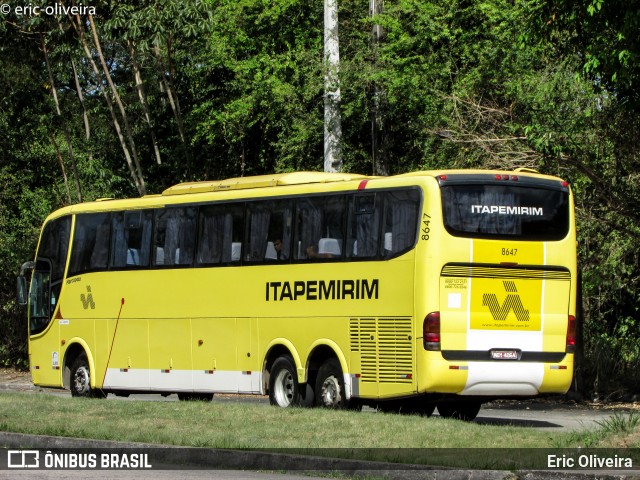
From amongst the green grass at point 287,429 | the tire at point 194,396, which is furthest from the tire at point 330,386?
the tire at point 194,396

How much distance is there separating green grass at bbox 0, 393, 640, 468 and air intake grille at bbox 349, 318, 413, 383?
161cm

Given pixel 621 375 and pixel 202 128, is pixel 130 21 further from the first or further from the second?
pixel 621 375

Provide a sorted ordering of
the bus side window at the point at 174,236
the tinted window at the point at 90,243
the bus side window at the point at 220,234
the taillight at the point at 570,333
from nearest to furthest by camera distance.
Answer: the taillight at the point at 570,333
the bus side window at the point at 220,234
the bus side window at the point at 174,236
the tinted window at the point at 90,243

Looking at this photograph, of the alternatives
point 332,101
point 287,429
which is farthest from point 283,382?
point 332,101

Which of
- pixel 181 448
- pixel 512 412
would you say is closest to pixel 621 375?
pixel 512 412

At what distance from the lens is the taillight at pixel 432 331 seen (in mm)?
18719

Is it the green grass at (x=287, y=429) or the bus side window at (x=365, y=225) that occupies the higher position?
the bus side window at (x=365, y=225)

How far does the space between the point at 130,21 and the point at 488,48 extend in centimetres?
807

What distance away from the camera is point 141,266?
24.2 meters

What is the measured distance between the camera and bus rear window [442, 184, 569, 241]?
19.1 meters

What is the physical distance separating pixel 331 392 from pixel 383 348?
1.32 m

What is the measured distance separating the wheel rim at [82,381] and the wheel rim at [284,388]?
512 cm

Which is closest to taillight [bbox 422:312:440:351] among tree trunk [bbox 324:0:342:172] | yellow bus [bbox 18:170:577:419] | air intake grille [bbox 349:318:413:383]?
yellow bus [bbox 18:170:577:419]

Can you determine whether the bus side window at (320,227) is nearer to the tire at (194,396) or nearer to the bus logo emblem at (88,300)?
the tire at (194,396)
